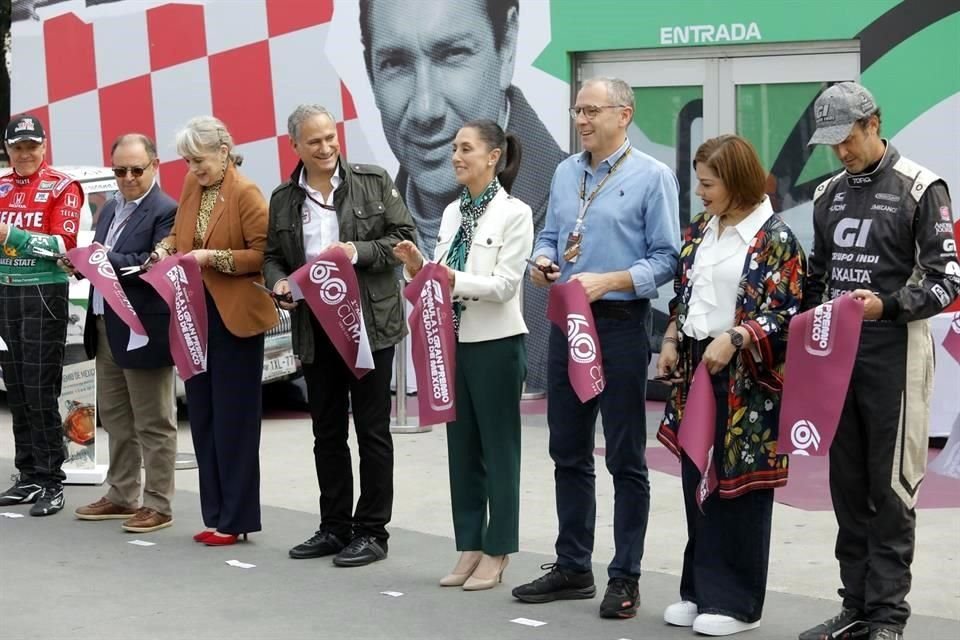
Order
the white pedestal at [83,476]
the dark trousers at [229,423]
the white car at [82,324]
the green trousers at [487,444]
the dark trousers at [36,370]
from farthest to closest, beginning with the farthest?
the white car at [82,324] → the white pedestal at [83,476] → the dark trousers at [36,370] → the dark trousers at [229,423] → the green trousers at [487,444]

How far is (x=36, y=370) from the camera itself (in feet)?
26.3

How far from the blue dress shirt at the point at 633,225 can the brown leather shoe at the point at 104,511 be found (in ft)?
9.77

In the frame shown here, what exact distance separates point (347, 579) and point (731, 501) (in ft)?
5.81

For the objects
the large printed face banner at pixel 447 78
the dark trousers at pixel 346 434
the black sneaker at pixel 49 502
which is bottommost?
the black sneaker at pixel 49 502

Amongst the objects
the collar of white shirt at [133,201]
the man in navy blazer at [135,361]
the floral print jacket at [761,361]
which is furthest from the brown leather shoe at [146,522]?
the floral print jacket at [761,361]

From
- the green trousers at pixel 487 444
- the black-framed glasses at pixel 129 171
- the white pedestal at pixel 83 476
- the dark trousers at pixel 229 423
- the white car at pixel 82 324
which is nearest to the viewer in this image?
the green trousers at pixel 487 444

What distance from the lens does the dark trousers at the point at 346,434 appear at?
22.0ft

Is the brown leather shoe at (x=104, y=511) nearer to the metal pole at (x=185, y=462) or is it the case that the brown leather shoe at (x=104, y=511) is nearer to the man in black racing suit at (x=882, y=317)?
the metal pole at (x=185, y=462)

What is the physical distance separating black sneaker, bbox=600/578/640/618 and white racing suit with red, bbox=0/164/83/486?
3303 millimetres

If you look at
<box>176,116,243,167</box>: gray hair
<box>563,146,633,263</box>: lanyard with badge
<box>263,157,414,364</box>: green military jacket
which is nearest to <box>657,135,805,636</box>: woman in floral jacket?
<box>563,146,633,263</box>: lanyard with badge

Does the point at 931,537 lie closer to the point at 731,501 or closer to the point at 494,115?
the point at 731,501

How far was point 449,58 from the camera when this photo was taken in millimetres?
11617

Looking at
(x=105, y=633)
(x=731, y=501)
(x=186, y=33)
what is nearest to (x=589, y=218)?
(x=731, y=501)

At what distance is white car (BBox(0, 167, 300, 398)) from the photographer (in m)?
10.4
